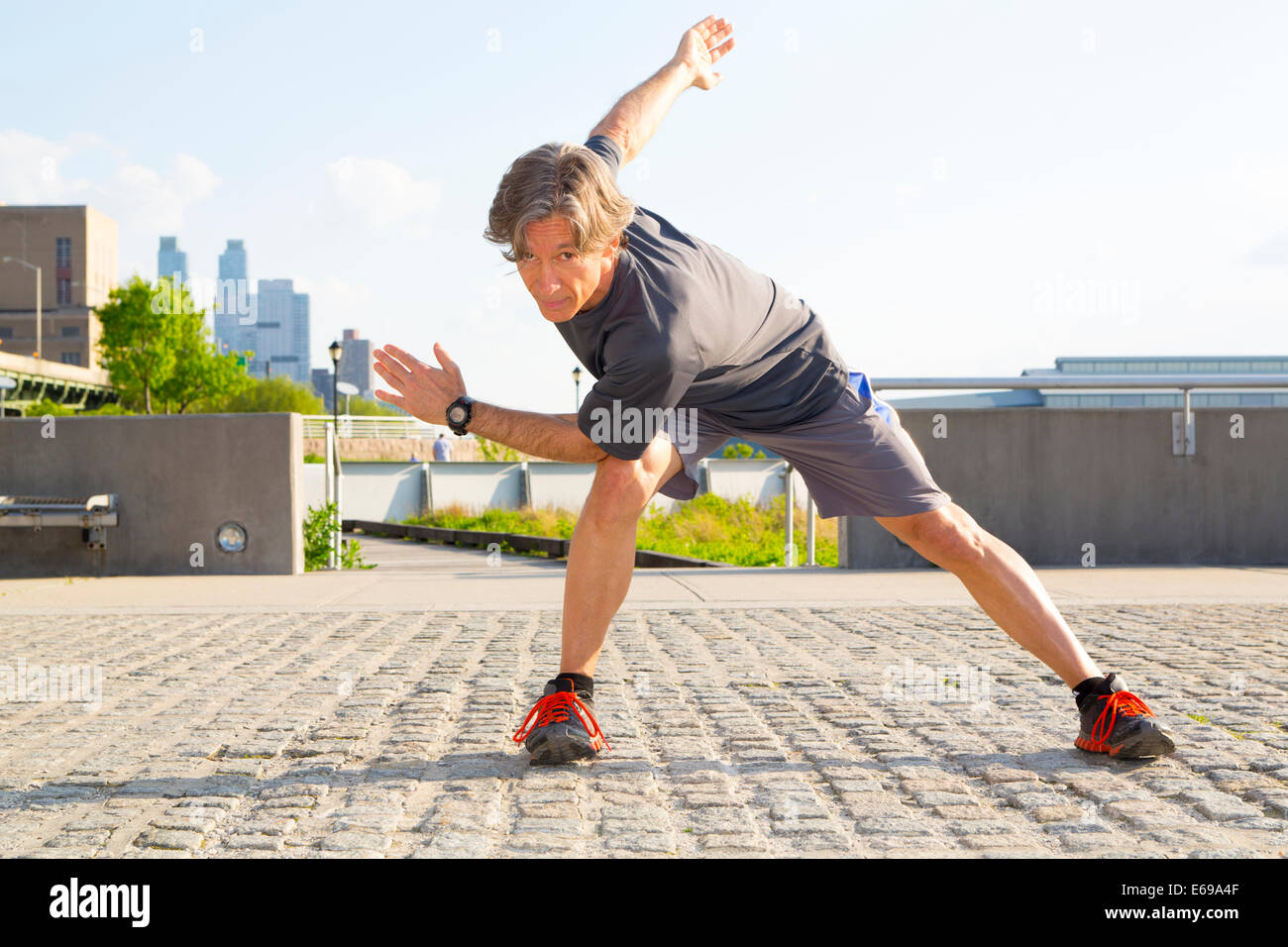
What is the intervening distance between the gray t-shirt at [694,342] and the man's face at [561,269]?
0.05m

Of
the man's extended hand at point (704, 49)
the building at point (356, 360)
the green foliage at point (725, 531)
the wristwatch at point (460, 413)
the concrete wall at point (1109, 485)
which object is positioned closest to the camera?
the wristwatch at point (460, 413)

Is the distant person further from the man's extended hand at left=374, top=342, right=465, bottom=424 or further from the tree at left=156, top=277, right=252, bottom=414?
the tree at left=156, top=277, right=252, bottom=414

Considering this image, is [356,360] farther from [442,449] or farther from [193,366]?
[442,449]

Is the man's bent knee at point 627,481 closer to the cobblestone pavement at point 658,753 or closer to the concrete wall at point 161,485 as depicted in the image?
the cobblestone pavement at point 658,753

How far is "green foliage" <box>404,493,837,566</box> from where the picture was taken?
38.5 feet

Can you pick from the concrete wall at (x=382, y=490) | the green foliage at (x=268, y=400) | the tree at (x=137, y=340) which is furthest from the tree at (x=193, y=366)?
the concrete wall at (x=382, y=490)

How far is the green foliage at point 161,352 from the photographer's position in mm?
50031

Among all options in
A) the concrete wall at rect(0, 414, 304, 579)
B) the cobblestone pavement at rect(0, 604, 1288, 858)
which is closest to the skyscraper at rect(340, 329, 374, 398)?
the concrete wall at rect(0, 414, 304, 579)
